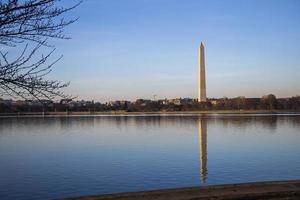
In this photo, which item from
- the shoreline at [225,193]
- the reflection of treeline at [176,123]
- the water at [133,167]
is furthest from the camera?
the reflection of treeline at [176,123]

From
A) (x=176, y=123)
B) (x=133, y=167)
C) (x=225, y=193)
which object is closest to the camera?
(x=225, y=193)

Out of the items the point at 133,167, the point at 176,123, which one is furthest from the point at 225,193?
the point at 176,123

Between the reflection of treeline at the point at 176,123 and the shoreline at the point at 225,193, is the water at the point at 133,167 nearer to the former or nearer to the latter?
the shoreline at the point at 225,193

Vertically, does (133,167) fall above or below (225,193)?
below

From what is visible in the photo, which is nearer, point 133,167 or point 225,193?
point 225,193

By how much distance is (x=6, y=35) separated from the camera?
20.2ft

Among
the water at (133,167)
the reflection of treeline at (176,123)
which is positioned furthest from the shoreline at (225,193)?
Result: the reflection of treeline at (176,123)

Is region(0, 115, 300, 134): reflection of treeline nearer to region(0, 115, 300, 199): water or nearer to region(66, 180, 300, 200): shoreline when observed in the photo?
region(0, 115, 300, 199): water

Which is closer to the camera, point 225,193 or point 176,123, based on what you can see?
point 225,193

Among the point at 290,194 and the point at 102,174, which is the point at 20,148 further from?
the point at 290,194

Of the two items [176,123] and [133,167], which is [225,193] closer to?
[133,167]

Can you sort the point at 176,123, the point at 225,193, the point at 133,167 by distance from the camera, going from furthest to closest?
the point at 176,123 < the point at 133,167 < the point at 225,193

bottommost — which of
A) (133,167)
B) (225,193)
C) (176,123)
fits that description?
(133,167)

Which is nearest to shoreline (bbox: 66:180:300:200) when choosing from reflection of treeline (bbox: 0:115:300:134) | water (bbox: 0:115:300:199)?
water (bbox: 0:115:300:199)
